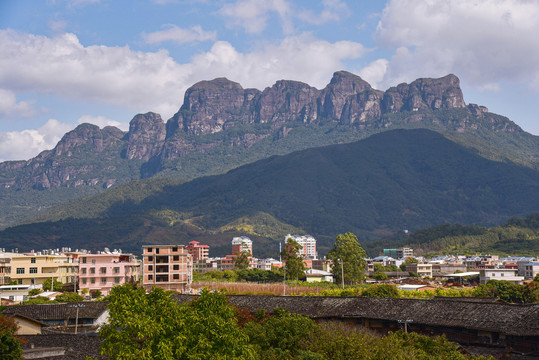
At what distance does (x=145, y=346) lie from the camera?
132ft

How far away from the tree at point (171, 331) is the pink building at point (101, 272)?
7611 cm

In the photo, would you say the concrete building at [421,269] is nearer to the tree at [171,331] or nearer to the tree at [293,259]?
the tree at [293,259]

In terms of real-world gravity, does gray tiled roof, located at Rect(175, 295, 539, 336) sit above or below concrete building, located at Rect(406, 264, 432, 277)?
below

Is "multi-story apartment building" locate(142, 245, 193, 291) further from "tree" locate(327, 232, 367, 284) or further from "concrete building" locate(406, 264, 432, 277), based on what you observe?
"concrete building" locate(406, 264, 432, 277)

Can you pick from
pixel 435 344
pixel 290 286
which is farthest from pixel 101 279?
pixel 435 344

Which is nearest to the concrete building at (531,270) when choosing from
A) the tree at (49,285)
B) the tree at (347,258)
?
the tree at (347,258)

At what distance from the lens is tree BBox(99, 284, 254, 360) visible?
129 ft

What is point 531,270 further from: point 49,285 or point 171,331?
point 171,331

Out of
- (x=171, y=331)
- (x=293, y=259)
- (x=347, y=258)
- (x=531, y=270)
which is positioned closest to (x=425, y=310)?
(x=171, y=331)

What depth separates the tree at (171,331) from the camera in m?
39.4

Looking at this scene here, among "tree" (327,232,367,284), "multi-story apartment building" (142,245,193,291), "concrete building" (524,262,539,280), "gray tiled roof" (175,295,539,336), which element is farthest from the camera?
"concrete building" (524,262,539,280)

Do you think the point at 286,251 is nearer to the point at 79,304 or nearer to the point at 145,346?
the point at 79,304

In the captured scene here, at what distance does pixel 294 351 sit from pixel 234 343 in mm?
12960

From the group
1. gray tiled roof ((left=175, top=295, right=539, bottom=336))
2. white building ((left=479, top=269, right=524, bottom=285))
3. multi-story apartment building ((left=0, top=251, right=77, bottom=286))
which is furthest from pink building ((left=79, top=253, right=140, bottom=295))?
white building ((left=479, top=269, right=524, bottom=285))
